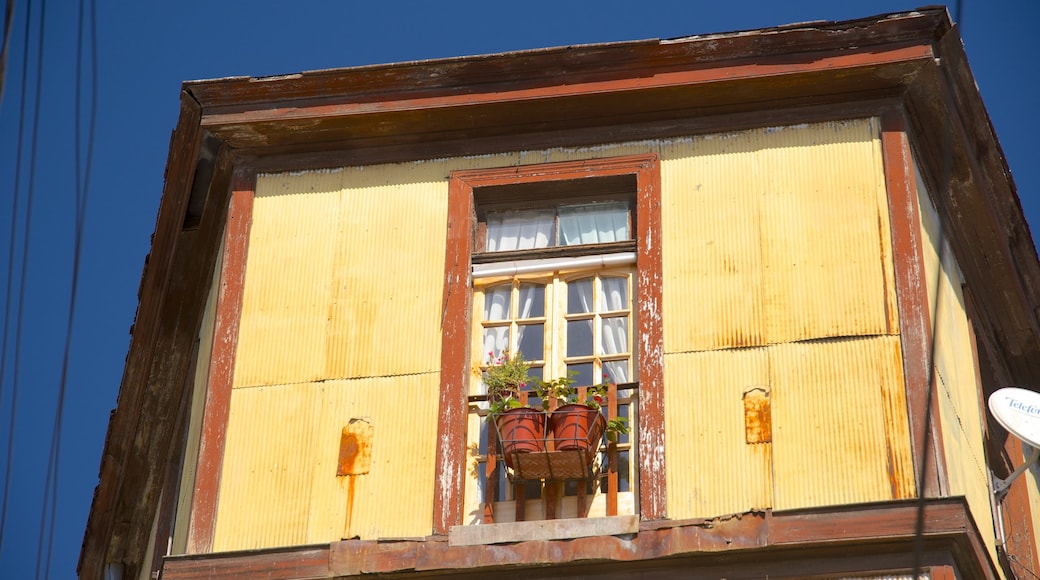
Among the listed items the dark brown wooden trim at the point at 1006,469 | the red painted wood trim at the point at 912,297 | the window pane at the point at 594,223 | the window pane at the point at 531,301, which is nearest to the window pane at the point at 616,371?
the window pane at the point at 531,301

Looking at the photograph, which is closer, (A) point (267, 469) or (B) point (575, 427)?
(B) point (575, 427)

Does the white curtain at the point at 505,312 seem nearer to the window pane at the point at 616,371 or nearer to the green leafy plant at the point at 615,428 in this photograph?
the window pane at the point at 616,371

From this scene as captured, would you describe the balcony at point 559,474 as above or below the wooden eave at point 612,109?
below

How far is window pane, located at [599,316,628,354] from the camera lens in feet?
51.1

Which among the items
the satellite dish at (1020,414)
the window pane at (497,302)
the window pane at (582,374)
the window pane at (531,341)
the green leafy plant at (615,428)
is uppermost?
the window pane at (497,302)

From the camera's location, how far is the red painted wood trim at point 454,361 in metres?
14.9

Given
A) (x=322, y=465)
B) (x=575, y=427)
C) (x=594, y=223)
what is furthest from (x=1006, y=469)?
(x=322, y=465)

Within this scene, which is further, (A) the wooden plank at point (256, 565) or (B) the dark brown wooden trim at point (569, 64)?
(B) the dark brown wooden trim at point (569, 64)

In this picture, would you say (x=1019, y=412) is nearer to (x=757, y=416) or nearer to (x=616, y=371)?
(x=757, y=416)

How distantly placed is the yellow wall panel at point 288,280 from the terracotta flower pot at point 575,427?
235 cm

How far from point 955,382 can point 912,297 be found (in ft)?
3.74

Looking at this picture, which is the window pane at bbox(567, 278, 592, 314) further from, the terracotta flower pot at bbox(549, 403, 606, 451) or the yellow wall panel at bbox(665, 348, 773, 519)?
the terracotta flower pot at bbox(549, 403, 606, 451)

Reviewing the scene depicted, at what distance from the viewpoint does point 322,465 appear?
50.0 ft

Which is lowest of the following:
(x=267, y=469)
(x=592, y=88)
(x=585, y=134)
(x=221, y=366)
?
(x=267, y=469)
